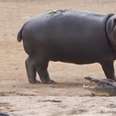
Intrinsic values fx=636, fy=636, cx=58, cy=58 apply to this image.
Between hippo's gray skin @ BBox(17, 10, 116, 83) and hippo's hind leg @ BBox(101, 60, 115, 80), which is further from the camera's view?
hippo's hind leg @ BBox(101, 60, 115, 80)

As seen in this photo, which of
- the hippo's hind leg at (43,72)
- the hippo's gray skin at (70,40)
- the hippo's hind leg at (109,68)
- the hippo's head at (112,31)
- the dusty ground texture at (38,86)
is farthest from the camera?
the hippo's hind leg at (43,72)

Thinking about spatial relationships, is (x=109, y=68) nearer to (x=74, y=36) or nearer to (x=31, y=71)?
(x=74, y=36)

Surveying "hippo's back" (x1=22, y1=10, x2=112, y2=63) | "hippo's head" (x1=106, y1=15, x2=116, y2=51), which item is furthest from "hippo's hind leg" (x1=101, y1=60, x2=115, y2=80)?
"hippo's head" (x1=106, y1=15, x2=116, y2=51)

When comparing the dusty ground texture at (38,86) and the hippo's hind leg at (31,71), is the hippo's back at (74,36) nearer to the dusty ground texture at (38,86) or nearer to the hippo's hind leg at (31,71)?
the hippo's hind leg at (31,71)

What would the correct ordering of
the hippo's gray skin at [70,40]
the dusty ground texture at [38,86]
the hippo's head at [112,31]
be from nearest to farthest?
the dusty ground texture at [38,86] < the hippo's head at [112,31] < the hippo's gray skin at [70,40]

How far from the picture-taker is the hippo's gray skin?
928cm

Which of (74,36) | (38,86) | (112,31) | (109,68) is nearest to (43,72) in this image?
(38,86)

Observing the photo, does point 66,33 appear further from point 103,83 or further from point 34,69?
point 103,83

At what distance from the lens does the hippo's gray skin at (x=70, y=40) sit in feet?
30.5

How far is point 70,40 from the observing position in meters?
9.43

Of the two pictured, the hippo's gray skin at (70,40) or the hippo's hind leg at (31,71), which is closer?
the hippo's gray skin at (70,40)

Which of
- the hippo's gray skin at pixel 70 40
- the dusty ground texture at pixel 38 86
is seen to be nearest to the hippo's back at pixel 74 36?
the hippo's gray skin at pixel 70 40

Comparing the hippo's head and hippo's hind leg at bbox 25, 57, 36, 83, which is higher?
the hippo's head

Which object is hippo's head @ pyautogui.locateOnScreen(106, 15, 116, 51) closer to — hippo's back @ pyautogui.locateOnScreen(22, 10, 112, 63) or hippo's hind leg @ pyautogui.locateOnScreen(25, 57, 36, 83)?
hippo's back @ pyautogui.locateOnScreen(22, 10, 112, 63)
